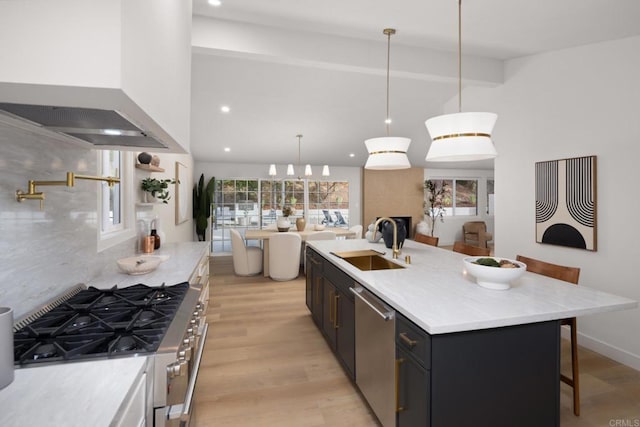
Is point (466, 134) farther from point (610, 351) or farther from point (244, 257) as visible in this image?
point (244, 257)

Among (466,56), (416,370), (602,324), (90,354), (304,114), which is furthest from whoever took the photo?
(304,114)

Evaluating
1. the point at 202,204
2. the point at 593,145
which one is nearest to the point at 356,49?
the point at 593,145

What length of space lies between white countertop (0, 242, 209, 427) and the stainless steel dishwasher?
3.44 ft

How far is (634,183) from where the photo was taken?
2.46m

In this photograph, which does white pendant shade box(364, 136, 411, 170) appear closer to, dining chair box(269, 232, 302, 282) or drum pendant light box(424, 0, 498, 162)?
drum pendant light box(424, 0, 498, 162)

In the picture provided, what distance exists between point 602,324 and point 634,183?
1.20m

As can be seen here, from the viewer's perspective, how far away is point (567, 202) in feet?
9.55

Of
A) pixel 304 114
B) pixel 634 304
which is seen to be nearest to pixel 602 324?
pixel 634 304

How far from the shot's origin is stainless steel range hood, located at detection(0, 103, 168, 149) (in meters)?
1.02

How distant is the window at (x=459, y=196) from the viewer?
897 cm

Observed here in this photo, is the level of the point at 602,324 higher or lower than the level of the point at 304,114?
lower

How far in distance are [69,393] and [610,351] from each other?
357cm

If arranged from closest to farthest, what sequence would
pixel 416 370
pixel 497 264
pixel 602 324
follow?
pixel 416 370
pixel 497 264
pixel 602 324

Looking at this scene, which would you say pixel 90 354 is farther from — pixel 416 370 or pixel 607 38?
pixel 607 38
